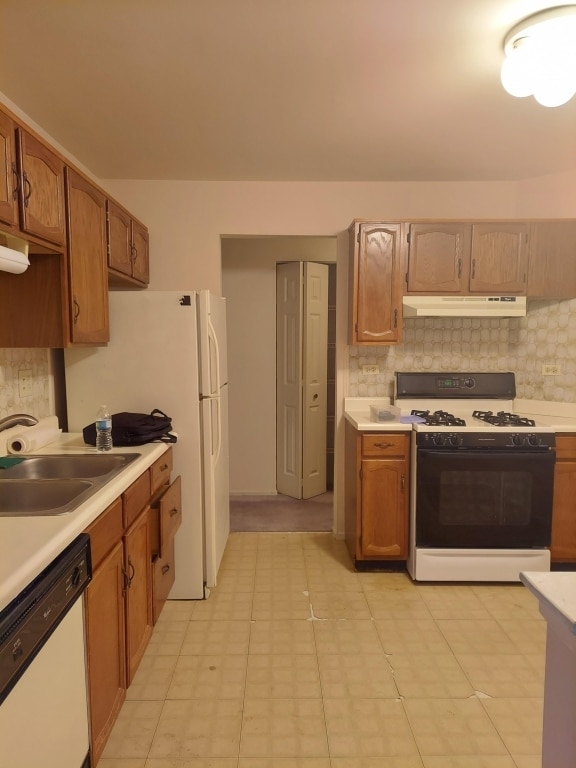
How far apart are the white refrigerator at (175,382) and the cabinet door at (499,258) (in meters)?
1.72

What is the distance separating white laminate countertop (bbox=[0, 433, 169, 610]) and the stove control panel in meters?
1.72

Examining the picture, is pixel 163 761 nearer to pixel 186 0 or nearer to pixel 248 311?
pixel 186 0

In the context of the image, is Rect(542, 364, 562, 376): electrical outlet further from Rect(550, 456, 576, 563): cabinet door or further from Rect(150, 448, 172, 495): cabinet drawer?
Rect(150, 448, 172, 495): cabinet drawer

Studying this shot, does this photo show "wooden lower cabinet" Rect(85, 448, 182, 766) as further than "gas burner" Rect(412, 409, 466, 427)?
No

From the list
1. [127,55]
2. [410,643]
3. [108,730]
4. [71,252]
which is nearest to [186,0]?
[127,55]

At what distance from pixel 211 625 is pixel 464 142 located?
116 inches

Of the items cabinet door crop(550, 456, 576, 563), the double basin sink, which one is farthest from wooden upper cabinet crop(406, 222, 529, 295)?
the double basin sink

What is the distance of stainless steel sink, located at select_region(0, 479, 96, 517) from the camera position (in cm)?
171

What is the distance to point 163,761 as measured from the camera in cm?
162

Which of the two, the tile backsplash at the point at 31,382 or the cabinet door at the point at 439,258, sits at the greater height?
the cabinet door at the point at 439,258

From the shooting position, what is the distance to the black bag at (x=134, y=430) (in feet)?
7.40

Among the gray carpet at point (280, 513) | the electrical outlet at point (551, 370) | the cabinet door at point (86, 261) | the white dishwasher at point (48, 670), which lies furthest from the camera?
the gray carpet at point (280, 513)

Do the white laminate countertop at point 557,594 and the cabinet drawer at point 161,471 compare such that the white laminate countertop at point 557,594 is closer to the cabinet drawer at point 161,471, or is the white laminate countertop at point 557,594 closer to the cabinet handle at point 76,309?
the cabinet drawer at point 161,471

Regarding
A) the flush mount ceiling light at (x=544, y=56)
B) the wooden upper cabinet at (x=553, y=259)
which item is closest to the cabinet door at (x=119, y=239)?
the flush mount ceiling light at (x=544, y=56)
